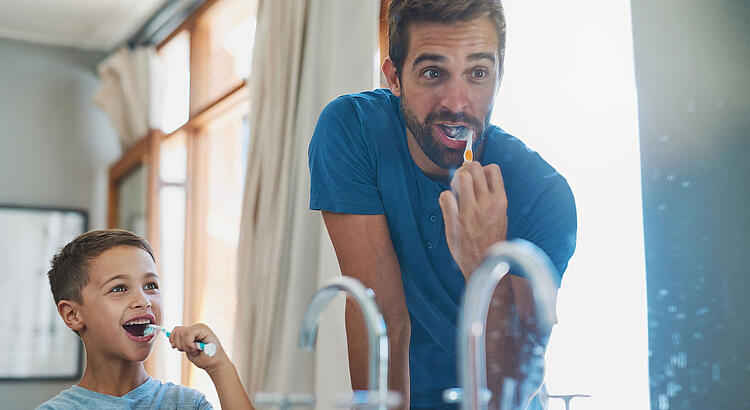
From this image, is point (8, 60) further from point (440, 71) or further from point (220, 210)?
point (440, 71)

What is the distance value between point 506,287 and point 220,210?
204 centimetres

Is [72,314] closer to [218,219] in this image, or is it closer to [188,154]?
[218,219]

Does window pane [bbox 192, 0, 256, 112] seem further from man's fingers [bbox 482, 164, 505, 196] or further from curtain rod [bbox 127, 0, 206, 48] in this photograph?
man's fingers [bbox 482, 164, 505, 196]

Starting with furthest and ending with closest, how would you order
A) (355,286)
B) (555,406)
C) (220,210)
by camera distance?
(220,210), (555,406), (355,286)

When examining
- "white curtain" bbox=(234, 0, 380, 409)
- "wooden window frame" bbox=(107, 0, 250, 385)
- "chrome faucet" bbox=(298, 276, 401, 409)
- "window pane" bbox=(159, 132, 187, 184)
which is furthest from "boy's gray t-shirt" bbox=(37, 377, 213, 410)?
"window pane" bbox=(159, 132, 187, 184)

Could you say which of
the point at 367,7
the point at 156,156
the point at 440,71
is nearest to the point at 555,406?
the point at 440,71

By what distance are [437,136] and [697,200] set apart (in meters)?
0.32

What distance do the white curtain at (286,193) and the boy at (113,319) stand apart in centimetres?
44

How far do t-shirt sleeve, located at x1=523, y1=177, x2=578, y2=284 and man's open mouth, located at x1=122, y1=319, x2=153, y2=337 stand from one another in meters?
0.62

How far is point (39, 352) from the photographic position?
3.30 meters

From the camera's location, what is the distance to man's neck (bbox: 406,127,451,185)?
100cm

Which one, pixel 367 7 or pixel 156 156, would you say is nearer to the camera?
pixel 367 7

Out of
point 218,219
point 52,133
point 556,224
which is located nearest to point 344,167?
point 556,224

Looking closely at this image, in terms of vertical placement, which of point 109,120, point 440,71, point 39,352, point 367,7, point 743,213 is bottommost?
point 39,352
